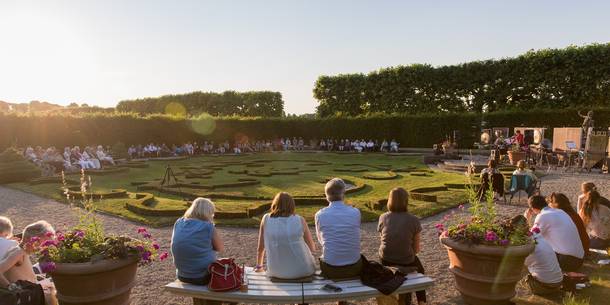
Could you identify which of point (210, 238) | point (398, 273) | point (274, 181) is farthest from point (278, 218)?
point (274, 181)

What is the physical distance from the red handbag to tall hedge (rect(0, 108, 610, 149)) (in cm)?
2792

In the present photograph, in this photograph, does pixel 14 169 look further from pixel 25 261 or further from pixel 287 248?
pixel 287 248

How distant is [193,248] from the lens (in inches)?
185

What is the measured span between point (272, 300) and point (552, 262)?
374 centimetres

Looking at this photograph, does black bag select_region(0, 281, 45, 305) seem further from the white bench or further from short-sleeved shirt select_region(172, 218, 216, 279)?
short-sleeved shirt select_region(172, 218, 216, 279)

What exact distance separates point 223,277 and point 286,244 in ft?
2.58

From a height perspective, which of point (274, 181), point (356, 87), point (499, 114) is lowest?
point (274, 181)

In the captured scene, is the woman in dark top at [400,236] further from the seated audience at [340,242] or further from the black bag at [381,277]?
the seated audience at [340,242]

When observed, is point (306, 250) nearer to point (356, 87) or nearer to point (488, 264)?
point (488, 264)

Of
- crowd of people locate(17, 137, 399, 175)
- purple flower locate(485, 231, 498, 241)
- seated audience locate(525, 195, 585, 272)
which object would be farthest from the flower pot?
purple flower locate(485, 231, 498, 241)

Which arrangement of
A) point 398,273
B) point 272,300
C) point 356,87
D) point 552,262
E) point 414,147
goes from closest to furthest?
point 272,300, point 398,273, point 552,262, point 414,147, point 356,87

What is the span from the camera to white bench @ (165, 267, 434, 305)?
4.43 m

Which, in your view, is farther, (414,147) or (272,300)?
(414,147)

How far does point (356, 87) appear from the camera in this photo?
4419 centimetres
